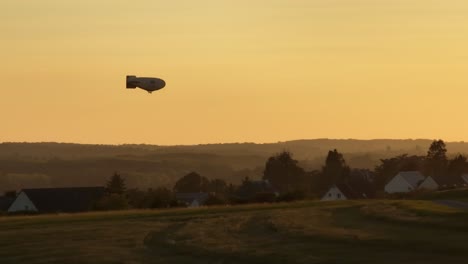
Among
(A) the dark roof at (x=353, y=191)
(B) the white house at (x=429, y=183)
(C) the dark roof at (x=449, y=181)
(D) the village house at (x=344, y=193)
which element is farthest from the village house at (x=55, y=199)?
(C) the dark roof at (x=449, y=181)

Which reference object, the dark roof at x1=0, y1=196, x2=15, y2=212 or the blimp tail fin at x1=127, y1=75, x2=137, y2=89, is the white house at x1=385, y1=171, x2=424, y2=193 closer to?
the dark roof at x1=0, y1=196, x2=15, y2=212

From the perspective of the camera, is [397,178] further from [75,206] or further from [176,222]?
[176,222]

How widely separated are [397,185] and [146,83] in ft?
348

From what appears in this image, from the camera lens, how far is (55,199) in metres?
132

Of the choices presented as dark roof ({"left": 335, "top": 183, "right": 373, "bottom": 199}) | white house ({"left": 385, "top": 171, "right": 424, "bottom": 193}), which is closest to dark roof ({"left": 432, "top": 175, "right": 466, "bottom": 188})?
white house ({"left": 385, "top": 171, "right": 424, "bottom": 193})

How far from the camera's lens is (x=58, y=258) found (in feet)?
161

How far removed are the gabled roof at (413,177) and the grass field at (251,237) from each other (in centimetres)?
8939

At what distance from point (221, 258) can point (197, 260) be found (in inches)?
39.2

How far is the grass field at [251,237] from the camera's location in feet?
154

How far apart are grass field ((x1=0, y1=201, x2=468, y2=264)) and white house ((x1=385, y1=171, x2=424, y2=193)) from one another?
87464 mm

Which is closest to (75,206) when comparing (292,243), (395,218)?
(395,218)

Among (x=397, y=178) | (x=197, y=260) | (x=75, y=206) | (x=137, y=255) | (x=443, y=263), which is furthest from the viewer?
(x=397, y=178)

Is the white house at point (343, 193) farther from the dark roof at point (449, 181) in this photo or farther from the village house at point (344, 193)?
the dark roof at point (449, 181)

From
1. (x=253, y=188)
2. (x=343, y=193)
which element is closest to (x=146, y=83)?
(x=343, y=193)
